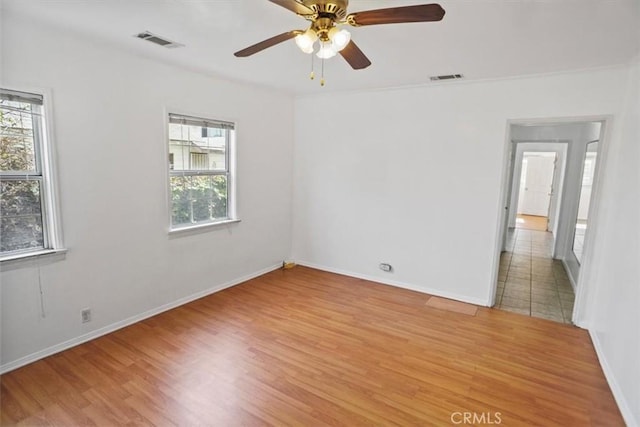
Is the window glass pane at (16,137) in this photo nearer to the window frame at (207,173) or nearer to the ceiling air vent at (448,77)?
the window frame at (207,173)

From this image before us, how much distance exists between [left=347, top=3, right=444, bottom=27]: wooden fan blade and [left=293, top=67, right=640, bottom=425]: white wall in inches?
86.4

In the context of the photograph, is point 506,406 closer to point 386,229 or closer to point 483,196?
point 483,196

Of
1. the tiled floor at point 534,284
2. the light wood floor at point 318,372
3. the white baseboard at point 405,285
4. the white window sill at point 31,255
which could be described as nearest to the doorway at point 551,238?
the tiled floor at point 534,284

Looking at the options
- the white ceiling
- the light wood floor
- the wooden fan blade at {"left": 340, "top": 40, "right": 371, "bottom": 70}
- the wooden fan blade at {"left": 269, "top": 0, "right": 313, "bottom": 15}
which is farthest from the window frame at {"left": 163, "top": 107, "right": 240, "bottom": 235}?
the wooden fan blade at {"left": 269, "top": 0, "right": 313, "bottom": 15}

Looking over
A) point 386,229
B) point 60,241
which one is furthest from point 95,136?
point 386,229

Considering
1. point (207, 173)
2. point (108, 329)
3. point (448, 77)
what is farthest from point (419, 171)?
point (108, 329)

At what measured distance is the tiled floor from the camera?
3824 mm

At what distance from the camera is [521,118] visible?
347 centimetres

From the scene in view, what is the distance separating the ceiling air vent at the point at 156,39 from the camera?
2.56m

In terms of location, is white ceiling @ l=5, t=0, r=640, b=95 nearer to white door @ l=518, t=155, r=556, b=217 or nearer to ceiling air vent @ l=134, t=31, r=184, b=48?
ceiling air vent @ l=134, t=31, r=184, b=48

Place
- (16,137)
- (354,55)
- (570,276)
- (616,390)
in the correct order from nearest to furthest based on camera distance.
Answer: (354,55)
(616,390)
(16,137)
(570,276)

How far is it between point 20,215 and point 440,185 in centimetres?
398

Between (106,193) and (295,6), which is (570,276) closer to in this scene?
(295,6)

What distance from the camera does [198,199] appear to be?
154 inches
